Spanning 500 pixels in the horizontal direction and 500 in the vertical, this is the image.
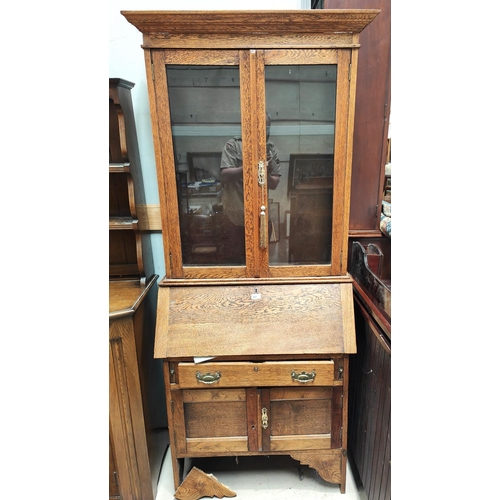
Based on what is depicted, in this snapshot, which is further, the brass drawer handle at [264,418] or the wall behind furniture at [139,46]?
the wall behind furniture at [139,46]

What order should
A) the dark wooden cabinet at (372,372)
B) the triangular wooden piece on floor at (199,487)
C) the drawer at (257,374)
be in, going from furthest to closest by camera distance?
the triangular wooden piece on floor at (199,487) → the drawer at (257,374) → the dark wooden cabinet at (372,372)

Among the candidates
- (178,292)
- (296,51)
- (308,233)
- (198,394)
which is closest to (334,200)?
(308,233)

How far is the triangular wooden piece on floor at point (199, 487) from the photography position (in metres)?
1.24

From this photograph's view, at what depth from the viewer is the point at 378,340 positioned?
41.7 inches

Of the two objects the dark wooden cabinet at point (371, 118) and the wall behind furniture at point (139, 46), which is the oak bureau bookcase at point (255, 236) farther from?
the wall behind furniture at point (139, 46)

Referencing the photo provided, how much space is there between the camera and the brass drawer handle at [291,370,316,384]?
1.13m

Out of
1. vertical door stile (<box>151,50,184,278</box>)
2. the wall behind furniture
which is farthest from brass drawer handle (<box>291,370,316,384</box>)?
the wall behind furniture

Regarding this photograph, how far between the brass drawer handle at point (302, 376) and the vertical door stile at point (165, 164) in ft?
1.82

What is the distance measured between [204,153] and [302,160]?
352 millimetres

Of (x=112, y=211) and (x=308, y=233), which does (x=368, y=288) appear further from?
(x=112, y=211)

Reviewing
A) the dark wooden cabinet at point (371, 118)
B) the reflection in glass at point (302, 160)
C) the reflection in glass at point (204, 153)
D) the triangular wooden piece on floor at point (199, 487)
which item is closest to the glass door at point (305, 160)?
the reflection in glass at point (302, 160)

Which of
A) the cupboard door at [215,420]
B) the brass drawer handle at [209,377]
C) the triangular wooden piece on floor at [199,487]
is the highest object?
the brass drawer handle at [209,377]

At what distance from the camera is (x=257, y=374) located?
1.13m

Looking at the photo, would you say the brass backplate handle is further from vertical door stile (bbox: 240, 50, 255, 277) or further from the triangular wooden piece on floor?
vertical door stile (bbox: 240, 50, 255, 277)
